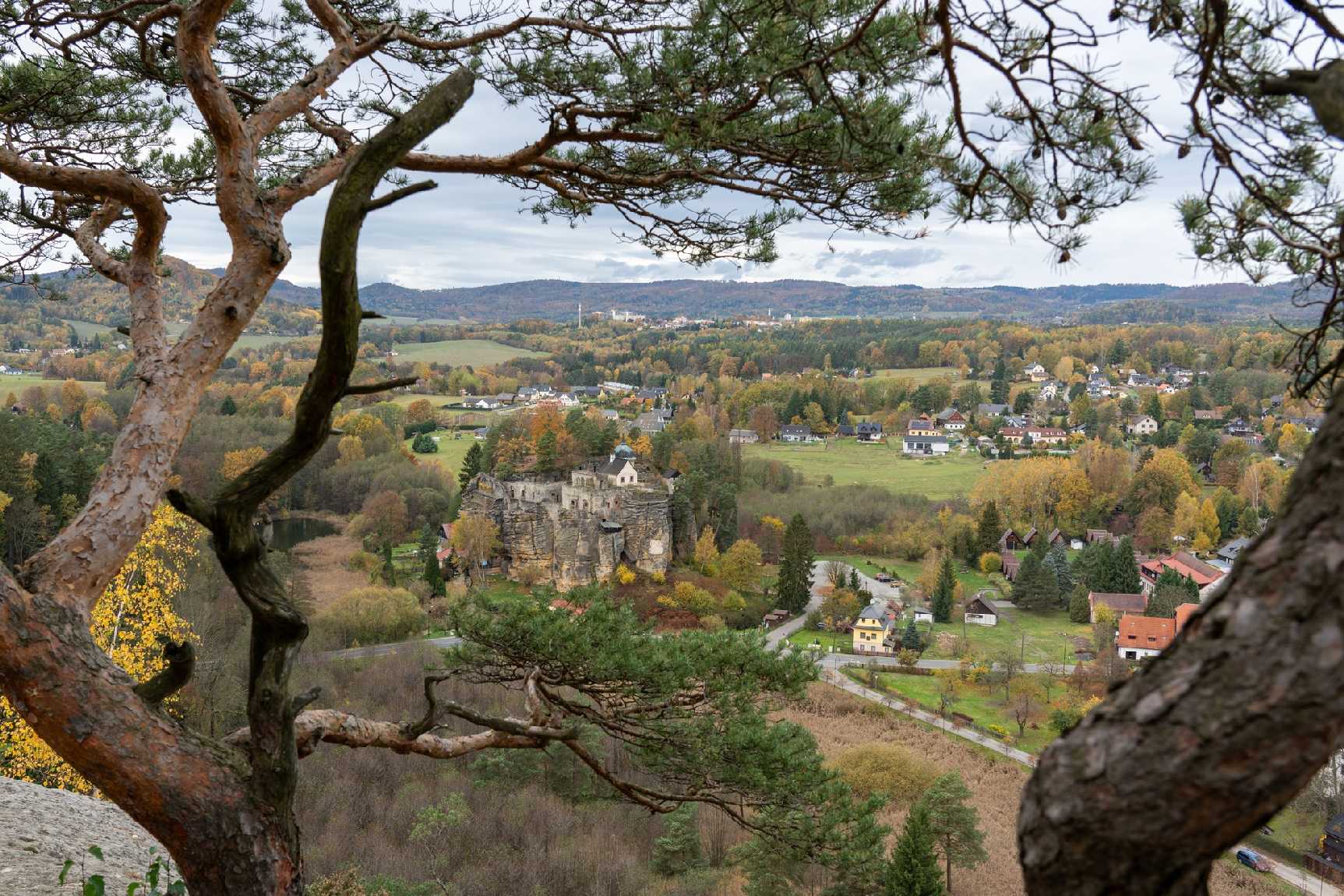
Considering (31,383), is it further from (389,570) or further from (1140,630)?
(1140,630)

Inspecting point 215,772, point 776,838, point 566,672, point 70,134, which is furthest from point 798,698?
point 70,134

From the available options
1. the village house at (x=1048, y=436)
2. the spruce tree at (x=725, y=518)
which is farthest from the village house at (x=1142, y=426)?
the spruce tree at (x=725, y=518)

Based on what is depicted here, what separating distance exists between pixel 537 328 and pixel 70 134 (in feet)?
260

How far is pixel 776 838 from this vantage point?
456 cm

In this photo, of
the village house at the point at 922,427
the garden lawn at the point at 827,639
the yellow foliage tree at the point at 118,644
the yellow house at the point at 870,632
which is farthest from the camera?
the village house at the point at 922,427

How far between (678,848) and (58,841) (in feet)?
25.5

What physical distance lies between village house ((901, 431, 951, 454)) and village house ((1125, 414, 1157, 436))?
985cm

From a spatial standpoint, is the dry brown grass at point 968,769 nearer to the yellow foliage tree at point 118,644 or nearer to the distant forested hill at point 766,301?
the yellow foliage tree at point 118,644

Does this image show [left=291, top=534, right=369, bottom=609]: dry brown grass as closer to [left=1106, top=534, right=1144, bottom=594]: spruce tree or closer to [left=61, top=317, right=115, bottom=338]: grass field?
[left=1106, top=534, right=1144, bottom=594]: spruce tree

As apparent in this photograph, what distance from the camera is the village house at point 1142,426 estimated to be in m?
44.8

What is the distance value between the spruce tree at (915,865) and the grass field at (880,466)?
28671mm

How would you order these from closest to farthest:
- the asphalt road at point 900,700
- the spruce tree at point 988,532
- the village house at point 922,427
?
the asphalt road at point 900,700 < the spruce tree at point 988,532 < the village house at point 922,427

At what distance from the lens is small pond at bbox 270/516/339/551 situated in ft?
94.4

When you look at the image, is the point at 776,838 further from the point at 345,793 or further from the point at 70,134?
the point at 345,793
